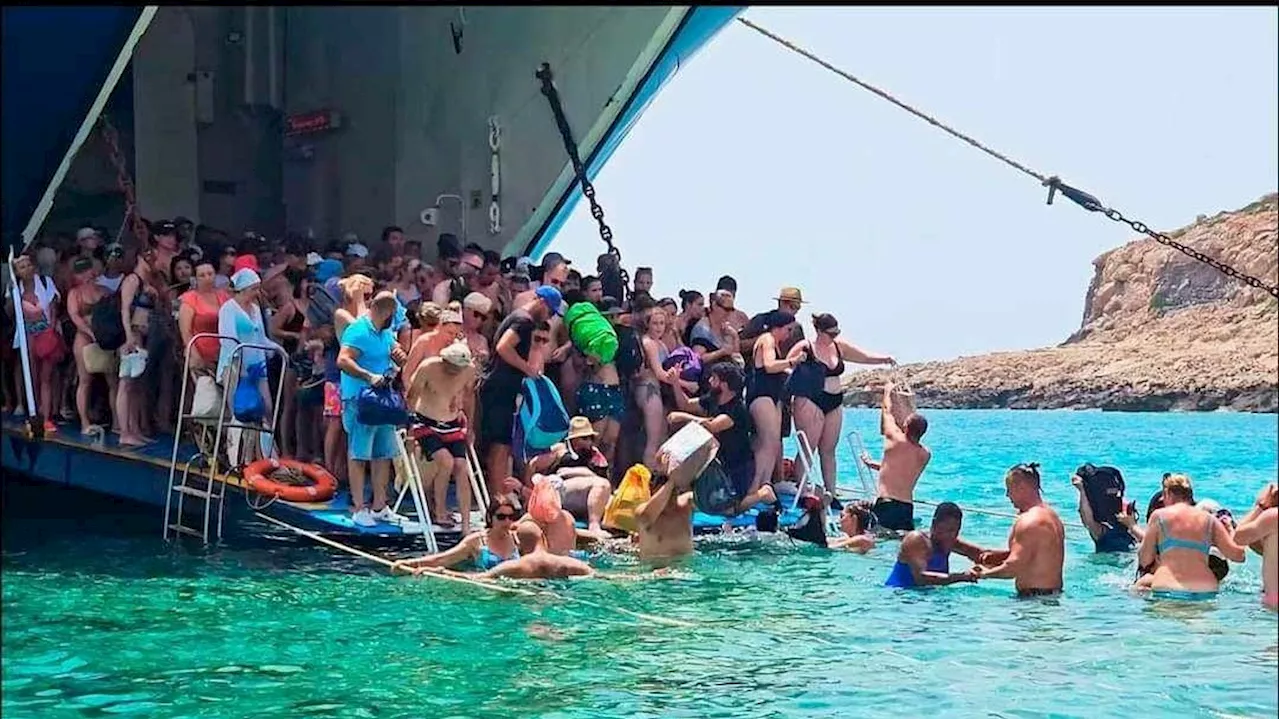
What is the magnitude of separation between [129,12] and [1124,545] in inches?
288

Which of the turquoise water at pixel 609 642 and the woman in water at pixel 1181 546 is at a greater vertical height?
the woman in water at pixel 1181 546

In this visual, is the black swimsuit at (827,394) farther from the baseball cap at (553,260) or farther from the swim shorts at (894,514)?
the baseball cap at (553,260)

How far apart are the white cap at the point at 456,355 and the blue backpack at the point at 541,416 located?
2.96 ft

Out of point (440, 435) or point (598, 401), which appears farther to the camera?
point (598, 401)

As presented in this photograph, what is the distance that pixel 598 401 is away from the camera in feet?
29.9

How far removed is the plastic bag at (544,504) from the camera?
24.9 ft

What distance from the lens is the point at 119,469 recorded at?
915 centimetres

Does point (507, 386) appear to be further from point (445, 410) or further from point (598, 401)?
point (598, 401)

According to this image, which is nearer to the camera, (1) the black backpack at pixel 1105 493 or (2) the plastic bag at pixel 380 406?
(2) the plastic bag at pixel 380 406

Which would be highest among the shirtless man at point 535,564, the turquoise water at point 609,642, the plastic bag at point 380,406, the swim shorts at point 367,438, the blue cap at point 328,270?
the blue cap at point 328,270

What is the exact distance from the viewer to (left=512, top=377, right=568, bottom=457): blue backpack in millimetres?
8586

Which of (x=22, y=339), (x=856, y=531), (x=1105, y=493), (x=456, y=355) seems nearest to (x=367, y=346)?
(x=456, y=355)

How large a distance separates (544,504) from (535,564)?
1.15 feet

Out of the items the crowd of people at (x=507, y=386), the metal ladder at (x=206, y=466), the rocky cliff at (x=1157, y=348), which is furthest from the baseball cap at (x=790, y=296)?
the rocky cliff at (x=1157, y=348)
